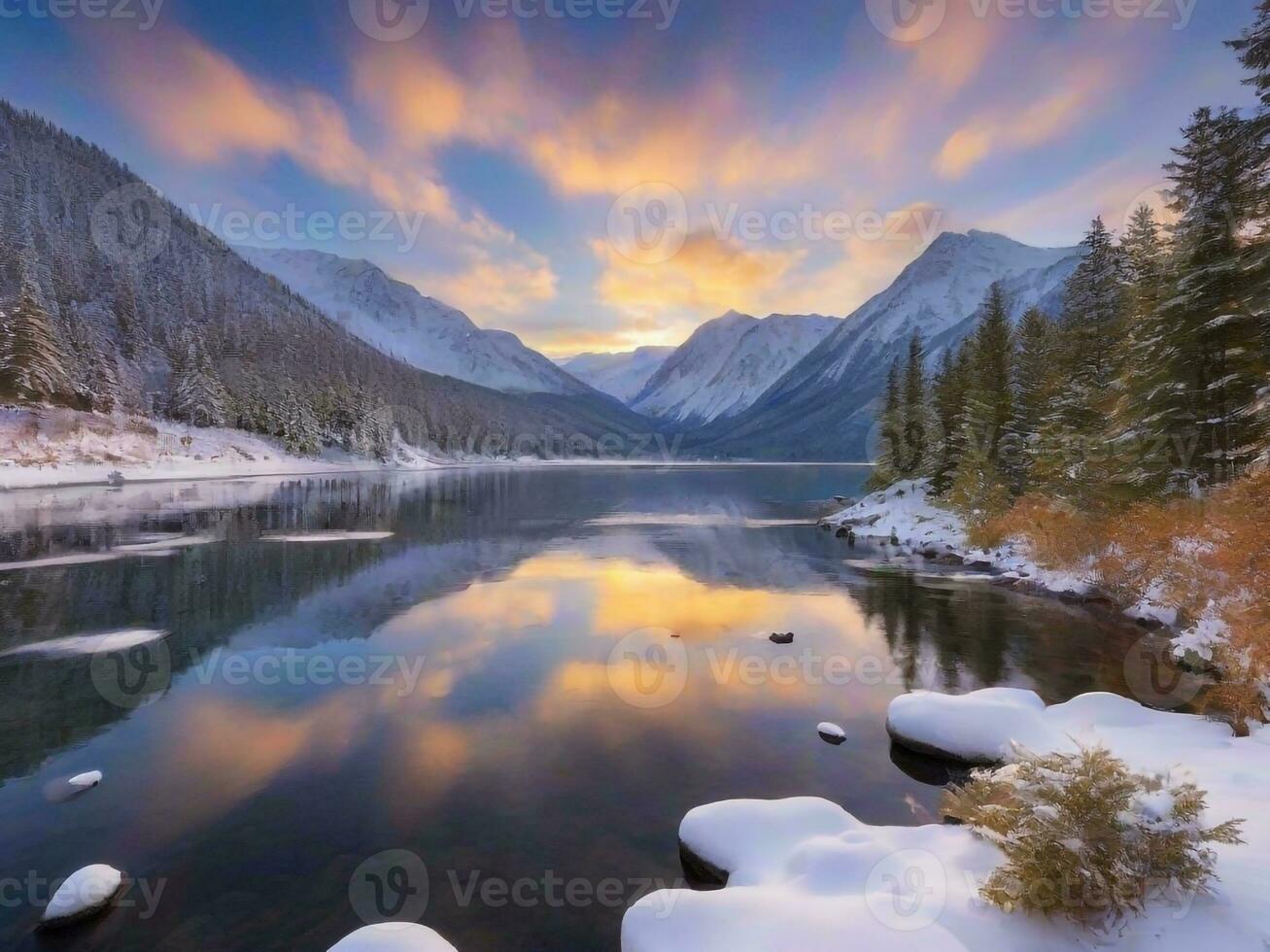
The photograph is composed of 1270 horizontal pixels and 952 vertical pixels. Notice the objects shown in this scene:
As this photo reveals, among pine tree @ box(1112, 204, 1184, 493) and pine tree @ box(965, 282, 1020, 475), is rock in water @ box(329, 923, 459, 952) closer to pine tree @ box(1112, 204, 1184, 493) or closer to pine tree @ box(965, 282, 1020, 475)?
pine tree @ box(1112, 204, 1184, 493)

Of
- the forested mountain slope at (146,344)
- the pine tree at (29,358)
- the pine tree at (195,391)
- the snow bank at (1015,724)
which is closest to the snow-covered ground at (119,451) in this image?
the pine tree at (195,391)

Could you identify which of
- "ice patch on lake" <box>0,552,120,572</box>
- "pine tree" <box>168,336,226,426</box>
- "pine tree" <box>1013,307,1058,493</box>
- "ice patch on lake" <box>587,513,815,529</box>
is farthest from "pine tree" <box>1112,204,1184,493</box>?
"pine tree" <box>168,336,226,426</box>

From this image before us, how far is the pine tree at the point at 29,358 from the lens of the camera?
70188 mm

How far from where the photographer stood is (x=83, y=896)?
7.88 meters

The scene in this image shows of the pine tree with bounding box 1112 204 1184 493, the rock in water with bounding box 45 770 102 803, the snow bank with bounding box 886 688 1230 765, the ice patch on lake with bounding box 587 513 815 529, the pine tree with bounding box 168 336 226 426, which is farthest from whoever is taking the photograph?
the pine tree with bounding box 168 336 226 426

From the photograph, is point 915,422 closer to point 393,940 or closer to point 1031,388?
point 1031,388

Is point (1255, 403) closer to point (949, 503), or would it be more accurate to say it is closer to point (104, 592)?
point (949, 503)

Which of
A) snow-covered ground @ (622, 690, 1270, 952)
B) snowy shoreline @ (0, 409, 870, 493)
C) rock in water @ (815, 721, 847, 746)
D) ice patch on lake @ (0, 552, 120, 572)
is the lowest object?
rock in water @ (815, 721, 847, 746)

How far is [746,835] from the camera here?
29.0ft

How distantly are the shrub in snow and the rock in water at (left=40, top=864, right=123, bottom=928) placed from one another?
1123 cm

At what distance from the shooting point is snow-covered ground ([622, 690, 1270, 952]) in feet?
18.4

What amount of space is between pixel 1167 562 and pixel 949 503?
2341 centimetres

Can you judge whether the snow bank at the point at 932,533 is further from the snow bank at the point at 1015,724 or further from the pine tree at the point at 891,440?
the snow bank at the point at 1015,724

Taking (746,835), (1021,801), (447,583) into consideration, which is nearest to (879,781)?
(746,835)
